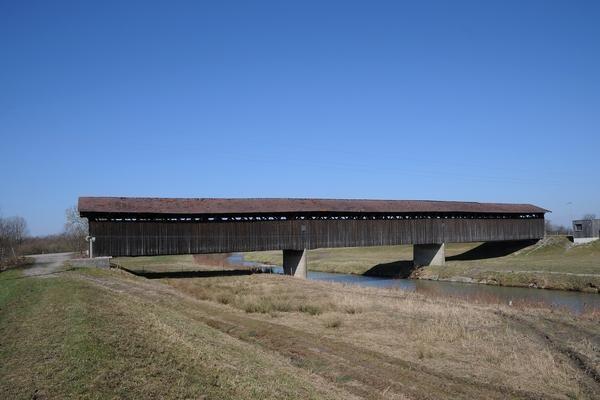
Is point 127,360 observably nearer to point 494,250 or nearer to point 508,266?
point 508,266

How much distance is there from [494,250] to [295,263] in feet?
86.0

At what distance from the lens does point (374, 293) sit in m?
23.0

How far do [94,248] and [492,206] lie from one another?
36820 millimetres

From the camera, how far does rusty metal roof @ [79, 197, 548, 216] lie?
104 feet

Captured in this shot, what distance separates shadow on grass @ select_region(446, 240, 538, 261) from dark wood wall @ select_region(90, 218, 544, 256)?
331cm

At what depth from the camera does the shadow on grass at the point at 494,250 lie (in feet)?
171

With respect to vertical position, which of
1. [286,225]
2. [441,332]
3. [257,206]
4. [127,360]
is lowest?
[441,332]

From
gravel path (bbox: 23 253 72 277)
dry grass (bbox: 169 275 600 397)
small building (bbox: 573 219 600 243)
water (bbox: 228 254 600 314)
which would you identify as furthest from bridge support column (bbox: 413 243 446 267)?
gravel path (bbox: 23 253 72 277)

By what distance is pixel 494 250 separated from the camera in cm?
5391

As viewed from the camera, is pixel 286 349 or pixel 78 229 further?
pixel 78 229

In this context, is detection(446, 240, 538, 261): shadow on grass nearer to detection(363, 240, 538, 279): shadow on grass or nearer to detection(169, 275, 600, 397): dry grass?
detection(363, 240, 538, 279): shadow on grass

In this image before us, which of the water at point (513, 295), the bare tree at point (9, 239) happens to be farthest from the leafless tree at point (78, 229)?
the water at point (513, 295)

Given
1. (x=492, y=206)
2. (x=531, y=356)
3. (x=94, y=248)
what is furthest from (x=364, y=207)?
(x=531, y=356)

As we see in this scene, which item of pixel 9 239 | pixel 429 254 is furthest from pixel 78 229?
pixel 429 254
